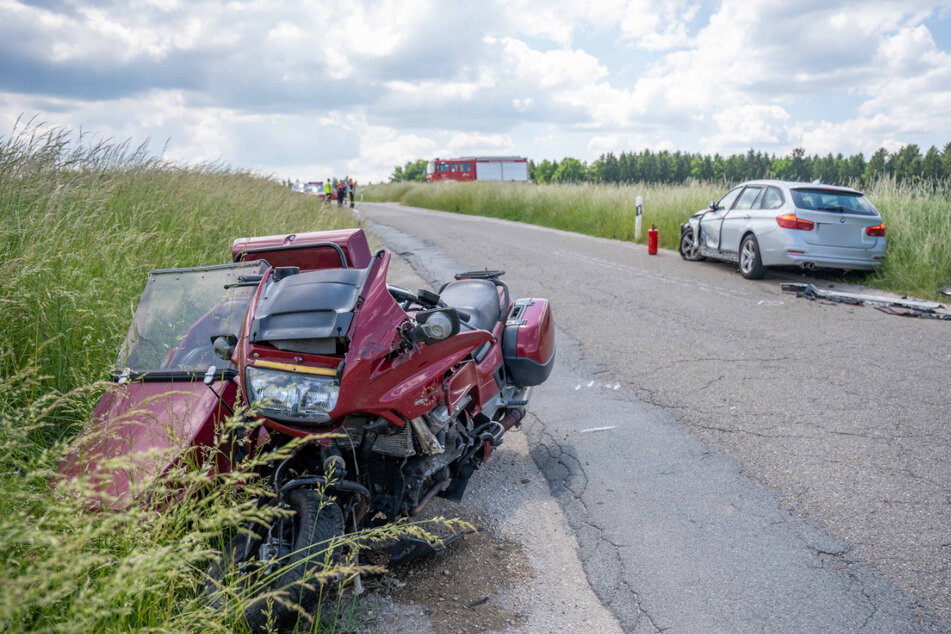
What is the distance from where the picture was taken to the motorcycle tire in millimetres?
2420

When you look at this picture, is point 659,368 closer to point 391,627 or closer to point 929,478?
point 929,478

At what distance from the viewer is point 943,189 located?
12.6 m

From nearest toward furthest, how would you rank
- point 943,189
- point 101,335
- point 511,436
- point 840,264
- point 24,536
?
1. point 24,536
2. point 101,335
3. point 511,436
4. point 840,264
5. point 943,189

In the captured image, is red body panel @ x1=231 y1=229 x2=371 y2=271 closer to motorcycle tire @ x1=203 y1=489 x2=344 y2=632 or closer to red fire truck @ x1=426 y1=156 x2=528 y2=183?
motorcycle tire @ x1=203 y1=489 x2=344 y2=632

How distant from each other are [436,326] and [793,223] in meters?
9.50

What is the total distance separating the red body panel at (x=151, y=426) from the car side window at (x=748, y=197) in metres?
10.9

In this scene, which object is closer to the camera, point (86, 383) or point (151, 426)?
point (151, 426)

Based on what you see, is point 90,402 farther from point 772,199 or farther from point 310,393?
point 772,199

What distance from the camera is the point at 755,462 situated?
440cm

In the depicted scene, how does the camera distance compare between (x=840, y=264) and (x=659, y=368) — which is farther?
(x=840, y=264)

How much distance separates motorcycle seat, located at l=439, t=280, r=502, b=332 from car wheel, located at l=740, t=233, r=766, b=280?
25.2 ft

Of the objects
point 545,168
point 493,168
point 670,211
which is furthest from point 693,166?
point 670,211

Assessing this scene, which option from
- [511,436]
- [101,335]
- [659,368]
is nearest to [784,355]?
[659,368]

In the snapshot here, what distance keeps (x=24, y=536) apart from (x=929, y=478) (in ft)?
14.6
